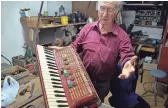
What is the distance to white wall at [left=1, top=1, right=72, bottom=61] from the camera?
2424mm

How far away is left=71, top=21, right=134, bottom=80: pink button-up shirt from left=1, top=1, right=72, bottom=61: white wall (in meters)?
1.66

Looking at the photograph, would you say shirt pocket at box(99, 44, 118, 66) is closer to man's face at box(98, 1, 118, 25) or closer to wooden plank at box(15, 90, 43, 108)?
man's face at box(98, 1, 118, 25)

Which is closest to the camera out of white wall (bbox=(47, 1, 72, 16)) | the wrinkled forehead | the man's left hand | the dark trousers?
the man's left hand

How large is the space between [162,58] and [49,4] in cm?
240

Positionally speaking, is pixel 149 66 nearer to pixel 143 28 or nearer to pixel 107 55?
pixel 143 28

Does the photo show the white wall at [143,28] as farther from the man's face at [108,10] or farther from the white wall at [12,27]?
the man's face at [108,10]

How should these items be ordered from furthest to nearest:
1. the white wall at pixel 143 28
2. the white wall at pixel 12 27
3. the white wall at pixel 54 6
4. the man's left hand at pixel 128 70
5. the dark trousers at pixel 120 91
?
the white wall at pixel 143 28
the white wall at pixel 54 6
the white wall at pixel 12 27
the dark trousers at pixel 120 91
the man's left hand at pixel 128 70

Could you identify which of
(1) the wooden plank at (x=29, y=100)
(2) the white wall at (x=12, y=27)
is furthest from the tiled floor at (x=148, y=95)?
(2) the white wall at (x=12, y=27)

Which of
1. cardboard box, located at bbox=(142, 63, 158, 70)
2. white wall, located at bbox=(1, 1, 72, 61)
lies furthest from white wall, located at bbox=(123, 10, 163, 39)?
white wall, located at bbox=(1, 1, 72, 61)

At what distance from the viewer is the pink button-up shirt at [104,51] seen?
4.06 ft

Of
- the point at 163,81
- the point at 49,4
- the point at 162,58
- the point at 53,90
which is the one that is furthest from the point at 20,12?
the point at 163,81

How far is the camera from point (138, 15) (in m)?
3.76

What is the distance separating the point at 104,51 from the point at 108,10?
32cm

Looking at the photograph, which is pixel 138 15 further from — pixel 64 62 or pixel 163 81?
pixel 64 62
